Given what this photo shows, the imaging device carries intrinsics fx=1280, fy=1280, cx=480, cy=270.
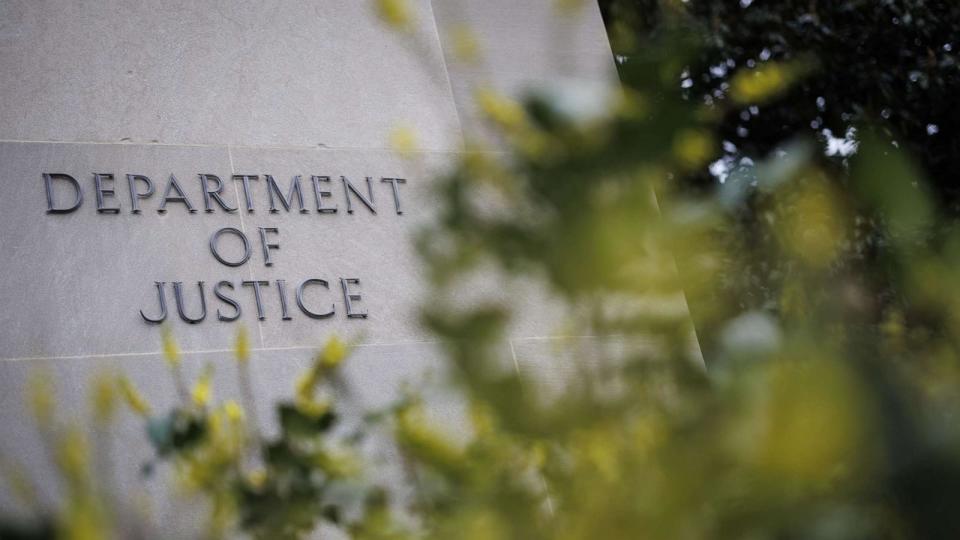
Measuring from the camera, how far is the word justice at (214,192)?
4840 millimetres

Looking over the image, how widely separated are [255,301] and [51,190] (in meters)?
0.86

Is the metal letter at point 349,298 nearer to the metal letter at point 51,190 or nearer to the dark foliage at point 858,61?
the metal letter at point 51,190

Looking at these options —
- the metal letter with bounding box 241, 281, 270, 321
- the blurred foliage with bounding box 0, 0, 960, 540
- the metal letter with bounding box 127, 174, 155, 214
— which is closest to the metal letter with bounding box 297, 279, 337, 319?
the metal letter with bounding box 241, 281, 270, 321

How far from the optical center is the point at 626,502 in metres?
1.10

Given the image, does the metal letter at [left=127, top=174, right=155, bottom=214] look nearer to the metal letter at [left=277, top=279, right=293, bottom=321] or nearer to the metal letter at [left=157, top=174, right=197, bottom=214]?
the metal letter at [left=157, top=174, right=197, bottom=214]

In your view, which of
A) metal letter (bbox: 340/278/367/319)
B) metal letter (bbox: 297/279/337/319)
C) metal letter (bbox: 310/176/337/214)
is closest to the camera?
metal letter (bbox: 297/279/337/319)

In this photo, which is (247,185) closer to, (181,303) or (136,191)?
(136,191)

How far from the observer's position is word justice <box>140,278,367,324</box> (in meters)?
4.77

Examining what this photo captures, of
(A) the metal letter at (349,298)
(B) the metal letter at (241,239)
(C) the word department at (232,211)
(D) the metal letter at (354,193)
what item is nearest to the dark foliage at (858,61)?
(D) the metal letter at (354,193)

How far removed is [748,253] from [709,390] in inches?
408

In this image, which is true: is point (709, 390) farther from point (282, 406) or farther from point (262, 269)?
point (262, 269)

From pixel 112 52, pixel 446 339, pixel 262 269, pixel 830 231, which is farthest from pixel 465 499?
pixel 112 52

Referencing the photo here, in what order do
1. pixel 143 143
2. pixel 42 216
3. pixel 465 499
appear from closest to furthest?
pixel 465 499 < pixel 42 216 < pixel 143 143

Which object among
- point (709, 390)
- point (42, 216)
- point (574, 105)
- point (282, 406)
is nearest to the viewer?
point (574, 105)
